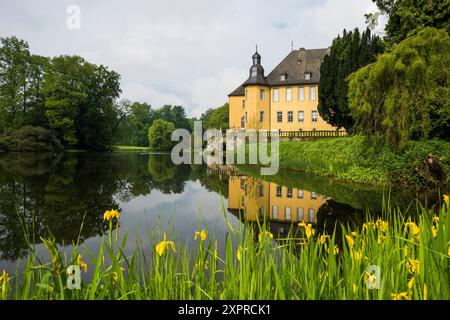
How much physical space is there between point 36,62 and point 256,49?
96.5ft

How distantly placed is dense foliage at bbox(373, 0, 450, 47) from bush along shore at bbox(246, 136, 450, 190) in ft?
17.7

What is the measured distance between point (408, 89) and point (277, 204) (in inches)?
276

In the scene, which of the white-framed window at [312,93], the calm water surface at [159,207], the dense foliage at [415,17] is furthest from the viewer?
the white-framed window at [312,93]

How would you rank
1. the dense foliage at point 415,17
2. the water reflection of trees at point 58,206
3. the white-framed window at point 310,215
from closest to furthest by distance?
the water reflection of trees at point 58,206 → the white-framed window at point 310,215 → the dense foliage at point 415,17

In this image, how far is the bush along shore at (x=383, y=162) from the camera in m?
11.7

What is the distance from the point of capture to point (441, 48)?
1185 cm

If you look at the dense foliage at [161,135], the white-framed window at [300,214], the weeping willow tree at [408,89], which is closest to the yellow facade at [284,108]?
the weeping willow tree at [408,89]

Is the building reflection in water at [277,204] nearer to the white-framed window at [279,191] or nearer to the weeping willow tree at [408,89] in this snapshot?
the white-framed window at [279,191]

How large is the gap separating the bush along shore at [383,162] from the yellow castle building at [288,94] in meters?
23.1

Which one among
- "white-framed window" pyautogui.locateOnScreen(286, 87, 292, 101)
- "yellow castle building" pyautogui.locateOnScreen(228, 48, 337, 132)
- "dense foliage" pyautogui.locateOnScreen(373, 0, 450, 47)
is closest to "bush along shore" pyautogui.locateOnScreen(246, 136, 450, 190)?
"dense foliage" pyautogui.locateOnScreen(373, 0, 450, 47)

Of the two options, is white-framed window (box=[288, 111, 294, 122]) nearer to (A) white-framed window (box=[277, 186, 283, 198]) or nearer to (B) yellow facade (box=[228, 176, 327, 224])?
(B) yellow facade (box=[228, 176, 327, 224])

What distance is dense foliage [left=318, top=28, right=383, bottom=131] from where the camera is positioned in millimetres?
24684
